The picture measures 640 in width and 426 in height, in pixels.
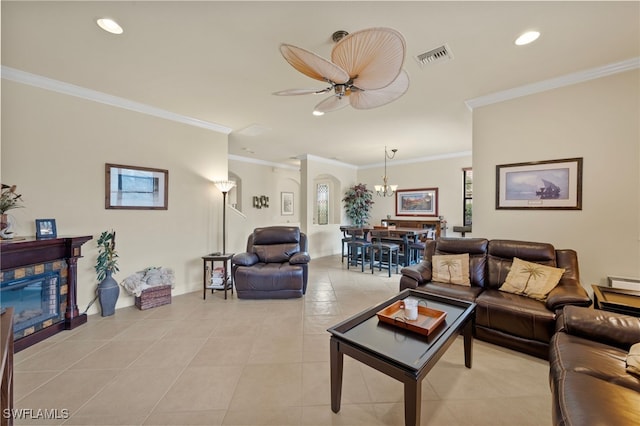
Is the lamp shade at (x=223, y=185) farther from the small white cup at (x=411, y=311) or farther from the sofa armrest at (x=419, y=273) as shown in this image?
the small white cup at (x=411, y=311)

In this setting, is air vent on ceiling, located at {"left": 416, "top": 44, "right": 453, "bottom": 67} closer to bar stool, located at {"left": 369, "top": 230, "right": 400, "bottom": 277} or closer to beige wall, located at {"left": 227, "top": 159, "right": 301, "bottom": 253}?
bar stool, located at {"left": 369, "top": 230, "right": 400, "bottom": 277}

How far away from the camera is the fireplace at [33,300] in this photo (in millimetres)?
2281

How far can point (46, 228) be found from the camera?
265 cm

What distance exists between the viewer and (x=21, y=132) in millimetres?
2598

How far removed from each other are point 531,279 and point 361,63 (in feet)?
8.65

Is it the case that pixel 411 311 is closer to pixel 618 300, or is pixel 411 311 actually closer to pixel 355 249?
pixel 618 300

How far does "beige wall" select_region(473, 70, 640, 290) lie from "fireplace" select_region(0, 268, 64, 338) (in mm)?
5299

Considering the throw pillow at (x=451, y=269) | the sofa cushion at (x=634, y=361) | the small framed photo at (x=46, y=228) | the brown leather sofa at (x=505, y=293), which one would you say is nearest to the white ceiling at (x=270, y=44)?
the small framed photo at (x=46, y=228)

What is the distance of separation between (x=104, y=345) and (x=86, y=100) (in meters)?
2.82

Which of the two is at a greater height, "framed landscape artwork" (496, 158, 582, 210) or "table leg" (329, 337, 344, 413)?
"framed landscape artwork" (496, 158, 582, 210)

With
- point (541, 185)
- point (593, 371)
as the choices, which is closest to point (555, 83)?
point (541, 185)

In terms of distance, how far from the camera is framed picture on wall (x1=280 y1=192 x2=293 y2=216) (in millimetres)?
7882

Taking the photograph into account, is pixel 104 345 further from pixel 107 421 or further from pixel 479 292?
pixel 479 292

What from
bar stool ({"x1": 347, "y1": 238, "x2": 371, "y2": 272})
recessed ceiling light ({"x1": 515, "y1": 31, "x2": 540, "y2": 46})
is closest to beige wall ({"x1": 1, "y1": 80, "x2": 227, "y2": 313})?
bar stool ({"x1": 347, "y1": 238, "x2": 371, "y2": 272})
